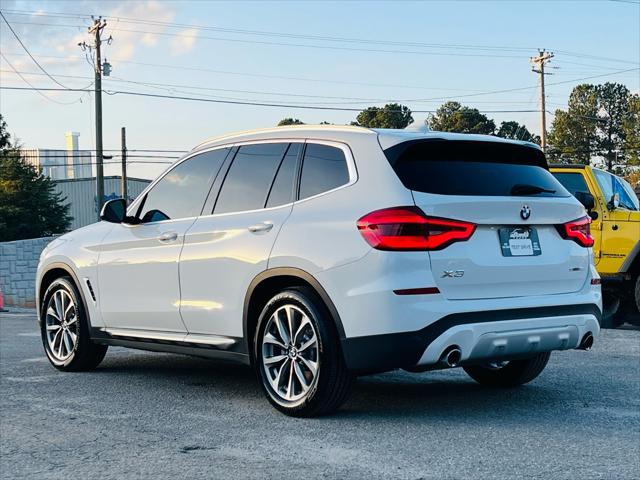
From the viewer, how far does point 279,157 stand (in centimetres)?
650

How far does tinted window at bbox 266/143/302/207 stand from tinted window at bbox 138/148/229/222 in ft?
2.40

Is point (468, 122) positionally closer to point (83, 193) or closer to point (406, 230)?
point (83, 193)

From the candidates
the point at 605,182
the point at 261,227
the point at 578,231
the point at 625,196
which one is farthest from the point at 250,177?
the point at 625,196

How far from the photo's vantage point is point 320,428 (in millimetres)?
5629

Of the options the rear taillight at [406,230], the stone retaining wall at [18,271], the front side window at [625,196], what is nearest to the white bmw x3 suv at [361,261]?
the rear taillight at [406,230]

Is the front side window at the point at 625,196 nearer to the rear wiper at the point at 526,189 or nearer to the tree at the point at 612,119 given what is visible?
the rear wiper at the point at 526,189

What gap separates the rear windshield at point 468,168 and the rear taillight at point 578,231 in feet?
0.80

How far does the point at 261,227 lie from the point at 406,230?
1186 millimetres

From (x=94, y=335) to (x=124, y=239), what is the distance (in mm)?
952

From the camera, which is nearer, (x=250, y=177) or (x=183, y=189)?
(x=250, y=177)

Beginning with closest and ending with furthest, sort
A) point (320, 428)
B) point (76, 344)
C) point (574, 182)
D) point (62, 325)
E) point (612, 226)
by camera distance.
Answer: point (320, 428)
point (76, 344)
point (62, 325)
point (612, 226)
point (574, 182)

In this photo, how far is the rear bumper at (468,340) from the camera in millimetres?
5418

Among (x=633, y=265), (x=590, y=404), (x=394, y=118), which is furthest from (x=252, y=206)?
(x=394, y=118)

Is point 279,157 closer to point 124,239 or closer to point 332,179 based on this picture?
point 332,179
